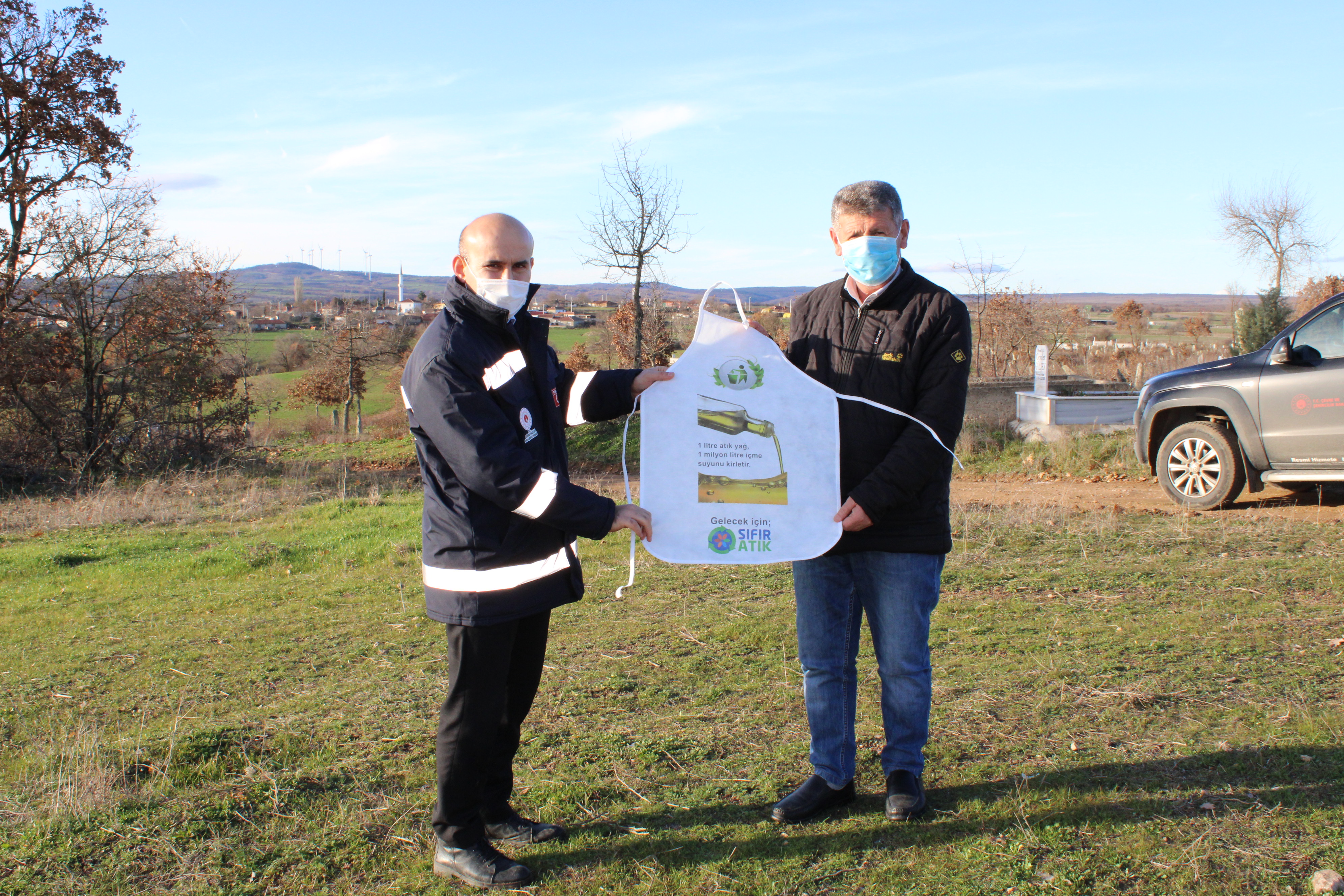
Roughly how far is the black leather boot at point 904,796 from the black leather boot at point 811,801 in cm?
17

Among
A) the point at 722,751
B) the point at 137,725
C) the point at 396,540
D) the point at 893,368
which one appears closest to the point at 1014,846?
the point at 722,751

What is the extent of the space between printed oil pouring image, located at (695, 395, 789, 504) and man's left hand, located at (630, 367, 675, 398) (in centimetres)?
15

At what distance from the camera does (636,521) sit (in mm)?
3100

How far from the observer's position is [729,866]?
9.89 feet

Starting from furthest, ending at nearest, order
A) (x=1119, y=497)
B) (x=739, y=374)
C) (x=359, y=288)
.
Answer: (x=359, y=288) → (x=1119, y=497) → (x=739, y=374)

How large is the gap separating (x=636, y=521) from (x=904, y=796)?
1420 millimetres

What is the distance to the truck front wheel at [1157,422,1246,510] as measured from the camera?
930 centimetres

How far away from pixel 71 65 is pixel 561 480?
74.6ft

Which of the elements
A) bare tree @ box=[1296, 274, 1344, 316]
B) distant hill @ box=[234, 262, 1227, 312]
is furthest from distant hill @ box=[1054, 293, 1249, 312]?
bare tree @ box=[1296, 274, 1344, 316]

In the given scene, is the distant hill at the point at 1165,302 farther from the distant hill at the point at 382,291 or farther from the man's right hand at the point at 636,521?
the man's right hand at the point at 636,521

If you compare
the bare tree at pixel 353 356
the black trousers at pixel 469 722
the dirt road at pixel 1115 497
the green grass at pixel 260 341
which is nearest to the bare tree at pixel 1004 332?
the dirt road at pixel 1115 497

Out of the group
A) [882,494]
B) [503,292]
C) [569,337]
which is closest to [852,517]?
[882,494]

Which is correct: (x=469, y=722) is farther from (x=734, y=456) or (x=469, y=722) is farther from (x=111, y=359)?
(x=111, y=359)

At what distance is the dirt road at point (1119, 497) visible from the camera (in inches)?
365
